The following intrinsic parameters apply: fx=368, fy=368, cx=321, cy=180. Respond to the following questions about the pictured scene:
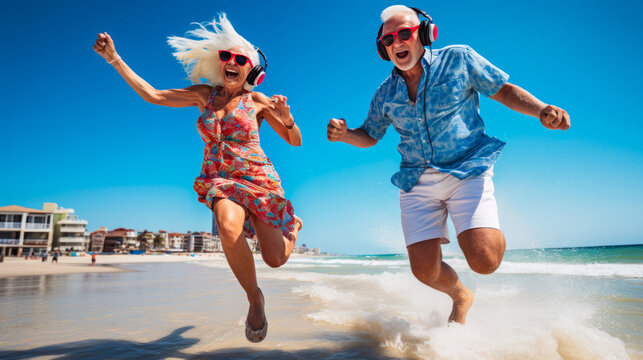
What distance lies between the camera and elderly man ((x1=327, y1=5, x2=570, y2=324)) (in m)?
2.80

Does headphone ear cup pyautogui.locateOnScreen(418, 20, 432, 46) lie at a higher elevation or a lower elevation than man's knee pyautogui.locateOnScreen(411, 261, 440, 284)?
higher

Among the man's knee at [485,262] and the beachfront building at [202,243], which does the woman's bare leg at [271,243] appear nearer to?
the man's knee at [485,262]

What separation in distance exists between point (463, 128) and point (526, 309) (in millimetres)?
4073

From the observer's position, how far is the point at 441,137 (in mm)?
2842

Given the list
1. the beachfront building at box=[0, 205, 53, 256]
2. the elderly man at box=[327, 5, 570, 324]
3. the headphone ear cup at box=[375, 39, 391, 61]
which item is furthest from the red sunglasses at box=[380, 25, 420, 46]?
the beachfront building at box=[0, 205, 53, 256]

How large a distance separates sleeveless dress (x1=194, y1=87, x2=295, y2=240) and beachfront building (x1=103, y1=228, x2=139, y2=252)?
433ft

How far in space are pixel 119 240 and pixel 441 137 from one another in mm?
138252

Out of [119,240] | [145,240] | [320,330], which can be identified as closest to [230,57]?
[320,330]

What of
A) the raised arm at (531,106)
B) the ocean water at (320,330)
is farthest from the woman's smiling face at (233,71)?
the ocean water at (320,330)

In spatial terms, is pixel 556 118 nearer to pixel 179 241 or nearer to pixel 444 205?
pixel 444 205

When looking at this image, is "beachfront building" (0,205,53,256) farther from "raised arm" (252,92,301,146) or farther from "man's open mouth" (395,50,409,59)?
"man's open mouth" (395,50,409,59)

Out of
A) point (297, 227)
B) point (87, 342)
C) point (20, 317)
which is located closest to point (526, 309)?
point (297, 227)

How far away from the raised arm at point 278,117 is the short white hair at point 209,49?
168 mm

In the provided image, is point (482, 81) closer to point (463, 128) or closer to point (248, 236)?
point (463, 128)
